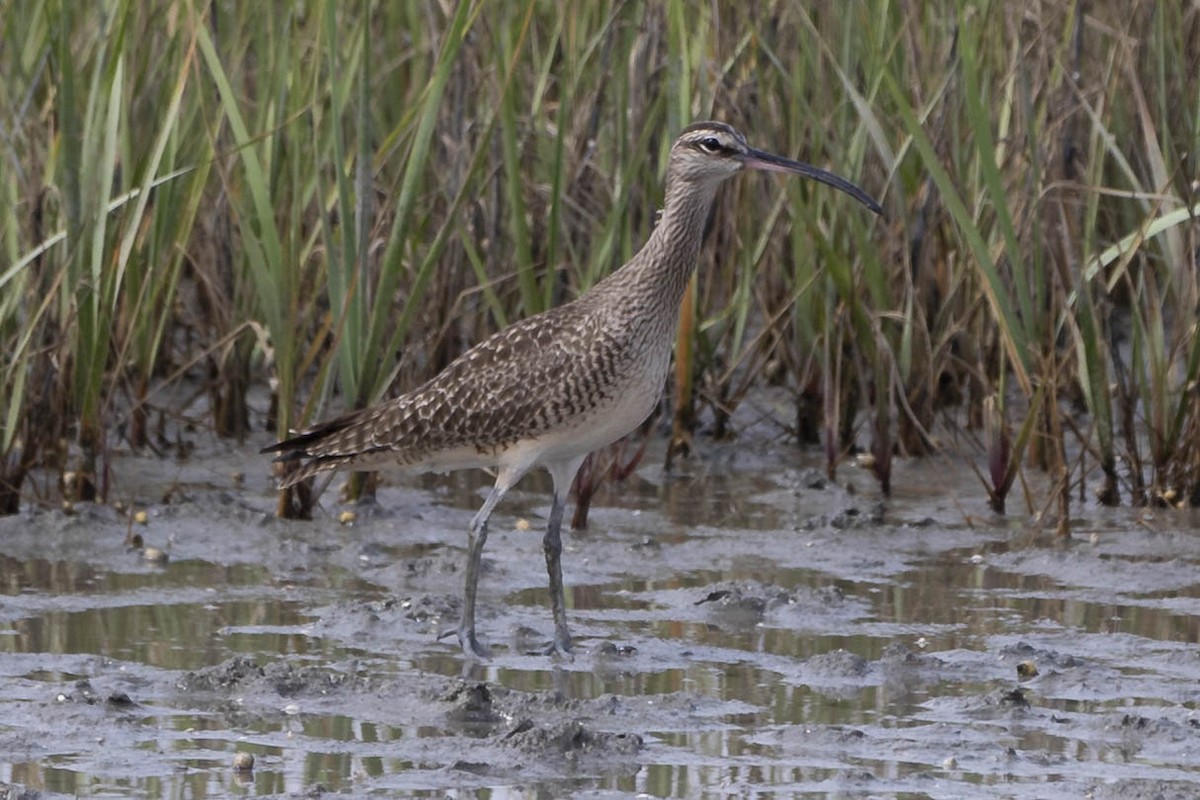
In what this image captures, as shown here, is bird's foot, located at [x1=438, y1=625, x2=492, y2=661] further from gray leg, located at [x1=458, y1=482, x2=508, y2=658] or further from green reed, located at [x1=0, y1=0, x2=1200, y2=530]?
green reed, located at [x1=0, y1=0, x2=1200, y2=530]

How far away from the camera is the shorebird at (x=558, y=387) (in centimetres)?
670

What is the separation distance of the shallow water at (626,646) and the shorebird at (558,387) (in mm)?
467

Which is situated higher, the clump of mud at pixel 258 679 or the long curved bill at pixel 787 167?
the long curved bill at pixel 787 167

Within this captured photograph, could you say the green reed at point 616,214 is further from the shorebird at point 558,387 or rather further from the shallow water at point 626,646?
the shorebird at point 558,387

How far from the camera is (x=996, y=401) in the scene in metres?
8.09

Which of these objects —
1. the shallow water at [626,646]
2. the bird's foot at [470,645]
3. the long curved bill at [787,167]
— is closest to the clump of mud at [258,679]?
the shallow water at [626,646]

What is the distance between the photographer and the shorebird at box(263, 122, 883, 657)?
6695mm

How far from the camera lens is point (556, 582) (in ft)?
21.9

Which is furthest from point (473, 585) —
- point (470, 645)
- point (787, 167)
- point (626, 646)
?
point (787, 167)

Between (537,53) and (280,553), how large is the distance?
3.10 metres

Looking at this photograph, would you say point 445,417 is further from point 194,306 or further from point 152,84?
point 194,306

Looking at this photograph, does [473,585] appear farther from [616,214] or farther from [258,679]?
[616,214]

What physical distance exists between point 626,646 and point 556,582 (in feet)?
1.24

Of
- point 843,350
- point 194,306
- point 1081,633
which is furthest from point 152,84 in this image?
point 1081,633
